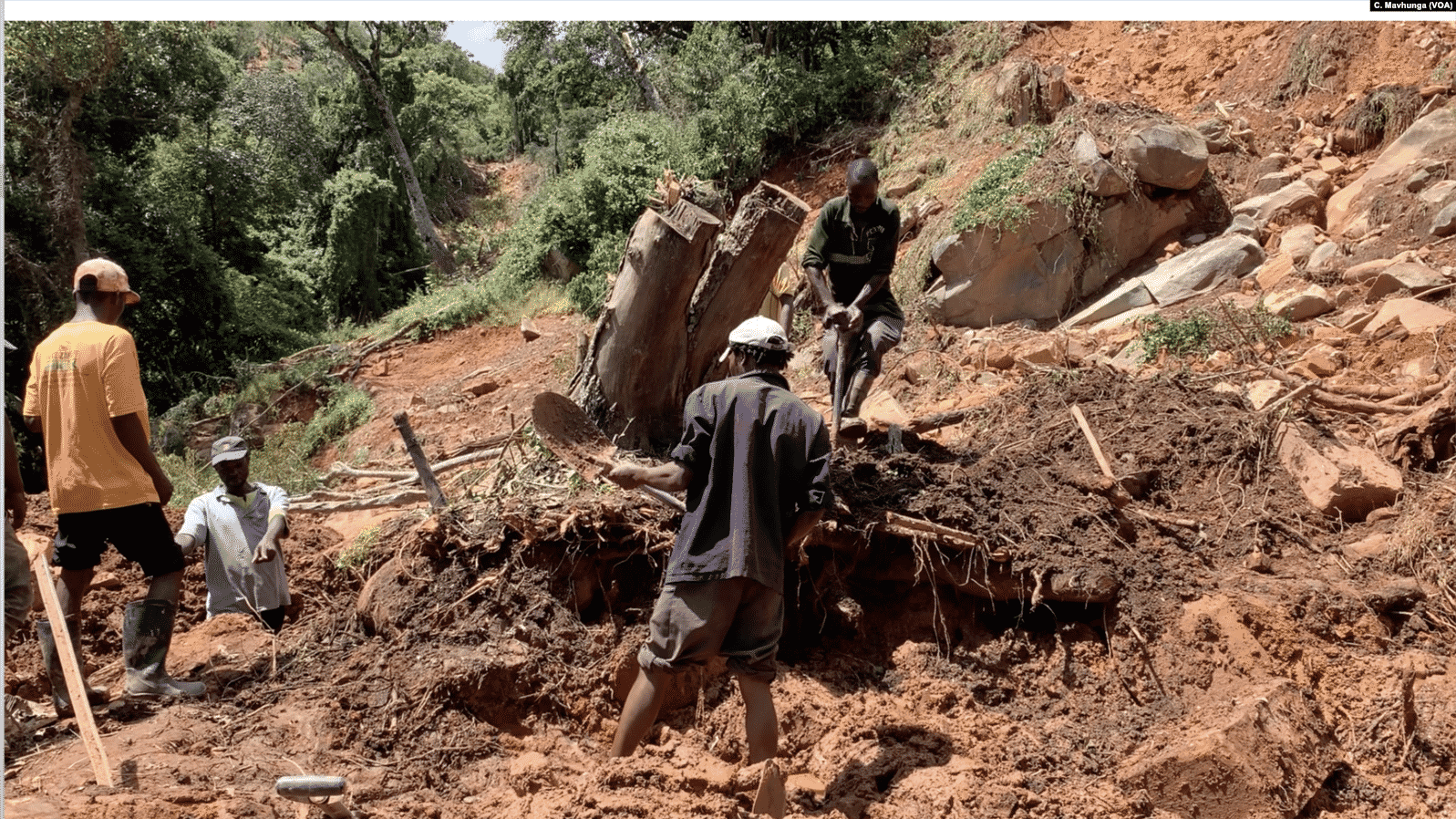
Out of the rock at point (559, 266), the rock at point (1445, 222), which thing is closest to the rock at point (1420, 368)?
the rock at point (1445, 222)

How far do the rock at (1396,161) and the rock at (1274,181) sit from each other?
505 mm

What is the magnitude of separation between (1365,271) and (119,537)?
775 centimetres

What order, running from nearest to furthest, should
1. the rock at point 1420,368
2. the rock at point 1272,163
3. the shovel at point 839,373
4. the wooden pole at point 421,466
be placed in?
the wooden pole at point 421,466, the shovel at point 839,373, the rock at point 1420,368, the rock at point 1272,163

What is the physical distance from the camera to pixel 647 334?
5.10 metres

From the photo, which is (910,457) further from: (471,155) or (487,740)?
(471,155)

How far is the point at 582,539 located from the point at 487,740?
0.91 meters

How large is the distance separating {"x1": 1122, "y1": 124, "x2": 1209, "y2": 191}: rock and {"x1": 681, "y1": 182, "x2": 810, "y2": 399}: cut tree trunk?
198 inches

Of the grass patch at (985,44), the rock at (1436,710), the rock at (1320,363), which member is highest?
the grass patch at (985,44)

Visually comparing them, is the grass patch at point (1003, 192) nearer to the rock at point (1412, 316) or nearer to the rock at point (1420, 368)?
the rock at point (1412, 316)

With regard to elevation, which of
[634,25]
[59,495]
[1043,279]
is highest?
[634,25]

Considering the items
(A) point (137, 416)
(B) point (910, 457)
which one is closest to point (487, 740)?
(A) point (137, 416)

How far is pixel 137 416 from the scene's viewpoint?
3.81 meters

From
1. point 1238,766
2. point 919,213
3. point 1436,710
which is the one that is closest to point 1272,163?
point 919,213

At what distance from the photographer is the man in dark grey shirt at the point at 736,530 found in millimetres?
3523
